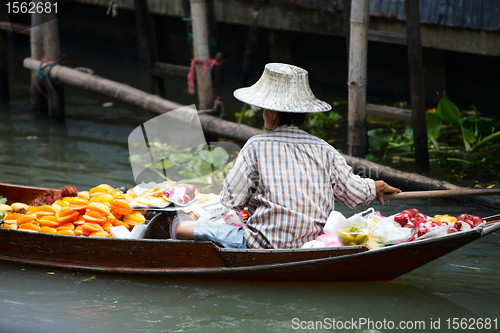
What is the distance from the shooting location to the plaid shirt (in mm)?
3074

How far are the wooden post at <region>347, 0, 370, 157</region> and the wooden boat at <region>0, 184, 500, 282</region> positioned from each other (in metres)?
2.10

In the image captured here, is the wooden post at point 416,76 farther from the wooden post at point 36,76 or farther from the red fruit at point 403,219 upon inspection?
the wooden post at point 36,76

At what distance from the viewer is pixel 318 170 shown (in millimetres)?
3104

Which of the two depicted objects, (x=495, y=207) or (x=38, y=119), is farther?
(x=38, y=119)

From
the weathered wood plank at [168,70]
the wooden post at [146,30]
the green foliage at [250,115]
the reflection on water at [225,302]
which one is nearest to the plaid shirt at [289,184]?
the reflection on water at [225,302]

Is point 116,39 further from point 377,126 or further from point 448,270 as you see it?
point 448,270

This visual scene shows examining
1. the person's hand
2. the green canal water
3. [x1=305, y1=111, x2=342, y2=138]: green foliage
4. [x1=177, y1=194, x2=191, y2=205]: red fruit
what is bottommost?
the green canal water

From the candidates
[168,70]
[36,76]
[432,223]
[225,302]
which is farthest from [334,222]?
[36,76]

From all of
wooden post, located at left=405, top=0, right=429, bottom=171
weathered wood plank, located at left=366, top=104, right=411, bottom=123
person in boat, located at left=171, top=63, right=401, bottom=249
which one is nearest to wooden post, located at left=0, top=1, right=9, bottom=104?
weathered wood plank, located at left=366, top=104, right=411, bottom=123

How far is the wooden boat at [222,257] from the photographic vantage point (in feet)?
10.1

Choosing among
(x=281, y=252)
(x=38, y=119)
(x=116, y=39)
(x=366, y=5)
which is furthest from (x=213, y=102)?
(x=116, y=39)

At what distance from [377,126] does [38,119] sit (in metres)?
4.60

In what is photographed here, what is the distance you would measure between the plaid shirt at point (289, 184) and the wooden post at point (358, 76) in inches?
79.1

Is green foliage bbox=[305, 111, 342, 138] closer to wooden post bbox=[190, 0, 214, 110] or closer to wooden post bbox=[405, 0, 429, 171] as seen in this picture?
wooden post bbox=[190, 0, 214, 110]
